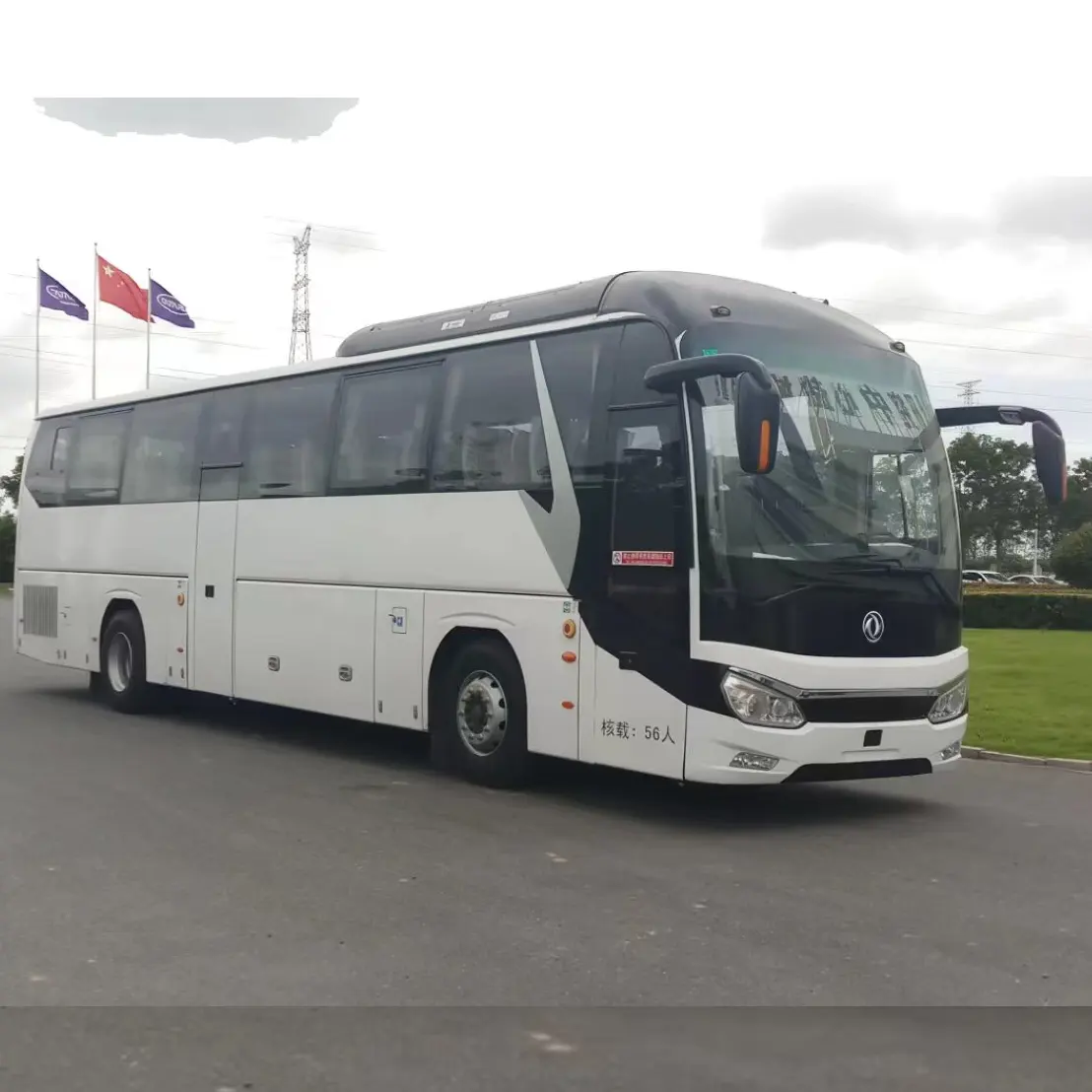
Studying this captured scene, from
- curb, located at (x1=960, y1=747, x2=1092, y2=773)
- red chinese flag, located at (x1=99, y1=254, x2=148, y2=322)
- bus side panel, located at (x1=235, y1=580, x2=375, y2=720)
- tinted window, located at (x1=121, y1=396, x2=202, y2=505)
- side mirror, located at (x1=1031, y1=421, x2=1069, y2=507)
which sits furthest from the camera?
red chinese flag, located at (x1=99, y1=254, x2=148, y2=322)

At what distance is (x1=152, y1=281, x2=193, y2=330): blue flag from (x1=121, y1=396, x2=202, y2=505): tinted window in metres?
34.6

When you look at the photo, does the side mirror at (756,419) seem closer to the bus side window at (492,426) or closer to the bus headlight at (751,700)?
the bus headlight at (751,700)

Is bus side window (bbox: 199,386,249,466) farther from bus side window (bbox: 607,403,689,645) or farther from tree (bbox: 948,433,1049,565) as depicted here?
tree (bbox: 948,433,1049,565)

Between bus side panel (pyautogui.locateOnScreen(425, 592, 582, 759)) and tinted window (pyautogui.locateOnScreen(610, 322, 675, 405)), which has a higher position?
tinted window (pyautogui.locateOnScreen(610, 322, 675, 405))

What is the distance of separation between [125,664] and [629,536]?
27.0 ft

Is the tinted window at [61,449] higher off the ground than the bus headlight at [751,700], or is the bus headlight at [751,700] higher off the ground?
the tinted window at [61,449]

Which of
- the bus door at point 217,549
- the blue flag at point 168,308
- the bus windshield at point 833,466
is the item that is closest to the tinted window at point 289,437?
the bus door at point 217,549

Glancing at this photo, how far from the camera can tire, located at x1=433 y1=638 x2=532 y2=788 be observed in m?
10.0

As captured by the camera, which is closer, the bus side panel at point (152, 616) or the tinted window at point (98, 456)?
the bus side panel at point (152, 616)

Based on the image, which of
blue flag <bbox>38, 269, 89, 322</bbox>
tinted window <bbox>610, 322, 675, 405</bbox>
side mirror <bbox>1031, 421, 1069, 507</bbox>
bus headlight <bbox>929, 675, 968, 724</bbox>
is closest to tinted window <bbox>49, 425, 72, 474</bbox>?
tinted window <bbox>610, 322, 675, 405</bbox>

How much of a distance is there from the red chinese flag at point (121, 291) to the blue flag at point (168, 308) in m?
0.34

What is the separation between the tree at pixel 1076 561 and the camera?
53.4m

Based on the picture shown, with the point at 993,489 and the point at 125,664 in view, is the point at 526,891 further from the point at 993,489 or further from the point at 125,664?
the point at 993,489

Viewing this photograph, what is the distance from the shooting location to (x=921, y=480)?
954cm
